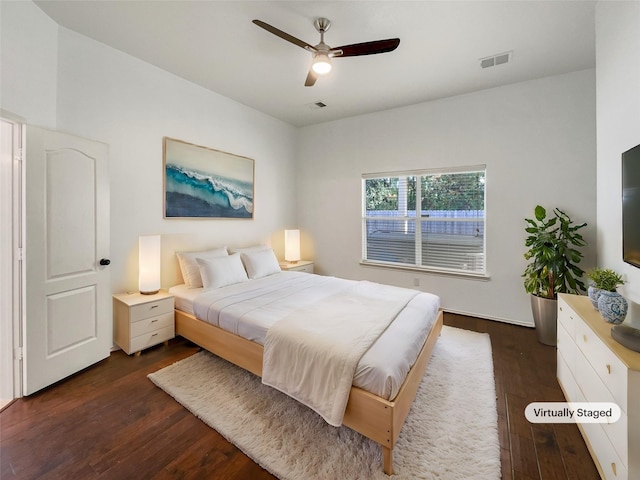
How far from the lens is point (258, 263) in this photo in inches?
144

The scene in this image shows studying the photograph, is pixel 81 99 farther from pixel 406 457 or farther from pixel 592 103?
pixel 592 103

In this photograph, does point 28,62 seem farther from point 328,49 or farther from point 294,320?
point 294,320

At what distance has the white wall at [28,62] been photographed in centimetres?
193

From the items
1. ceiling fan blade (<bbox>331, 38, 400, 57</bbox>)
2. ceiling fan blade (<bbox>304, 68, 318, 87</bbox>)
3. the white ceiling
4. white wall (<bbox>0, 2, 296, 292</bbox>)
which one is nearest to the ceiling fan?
ceiling fan blade (<bbox>331, 38, 400, 57</bbox>)

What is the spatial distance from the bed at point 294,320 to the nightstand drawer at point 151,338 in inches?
3.9

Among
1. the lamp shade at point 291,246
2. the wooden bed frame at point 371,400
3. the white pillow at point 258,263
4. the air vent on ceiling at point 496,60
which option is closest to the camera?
the wooden bed frame at point 371,400

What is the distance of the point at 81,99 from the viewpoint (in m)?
2.53

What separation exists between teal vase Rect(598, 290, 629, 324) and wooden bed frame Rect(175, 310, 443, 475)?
3.60 ft

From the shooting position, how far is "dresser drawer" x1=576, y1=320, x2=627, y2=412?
1206mm

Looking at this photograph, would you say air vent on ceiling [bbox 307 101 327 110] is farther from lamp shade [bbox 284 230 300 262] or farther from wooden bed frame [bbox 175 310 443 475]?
wooden bed frame [bbox 175 310 443 475]

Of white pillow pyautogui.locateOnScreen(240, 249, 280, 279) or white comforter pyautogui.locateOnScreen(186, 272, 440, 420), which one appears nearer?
white comforter pyautogui.locateOnScreen(186, 272, 440, 420)

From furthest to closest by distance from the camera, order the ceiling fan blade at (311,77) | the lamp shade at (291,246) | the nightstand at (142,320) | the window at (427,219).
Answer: the lamp shade at (291,246) < the window at (427,219) < the nightstand at (142,320) < the ceiling fan blade at (311,77)

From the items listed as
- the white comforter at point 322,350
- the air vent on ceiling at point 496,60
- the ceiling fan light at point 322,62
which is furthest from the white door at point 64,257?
the air vent on ceiling at point 496,60

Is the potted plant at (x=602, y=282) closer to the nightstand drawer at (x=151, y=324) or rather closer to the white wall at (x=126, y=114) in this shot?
the nightstand drawer at (x=151, y=324)
